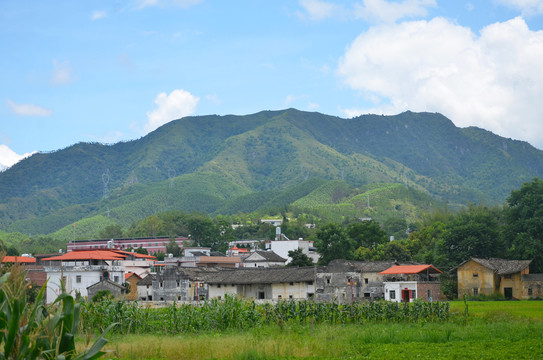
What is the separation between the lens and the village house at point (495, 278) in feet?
191

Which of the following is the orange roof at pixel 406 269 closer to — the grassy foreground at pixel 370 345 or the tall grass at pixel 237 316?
the tall grass at pixel 237 316

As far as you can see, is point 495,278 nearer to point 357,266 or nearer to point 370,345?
point 357,266

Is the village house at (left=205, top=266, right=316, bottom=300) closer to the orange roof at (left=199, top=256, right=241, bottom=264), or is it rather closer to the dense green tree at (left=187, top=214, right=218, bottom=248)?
the orange roof at (left=199, top=256, right=241, bottom=264)

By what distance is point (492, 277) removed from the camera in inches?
2361

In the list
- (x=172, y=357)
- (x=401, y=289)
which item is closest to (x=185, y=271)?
(x=401, y=289)

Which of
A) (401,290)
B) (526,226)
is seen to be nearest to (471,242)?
(526,226)

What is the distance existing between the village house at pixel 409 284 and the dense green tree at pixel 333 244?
2178cm

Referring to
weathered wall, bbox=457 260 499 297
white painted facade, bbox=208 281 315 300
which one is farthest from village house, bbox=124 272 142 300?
weathered wall, bbox=457 260 499 297

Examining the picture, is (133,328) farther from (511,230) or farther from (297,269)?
(511,230)

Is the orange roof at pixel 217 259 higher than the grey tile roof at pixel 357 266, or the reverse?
the orange roof at pixel 217 259

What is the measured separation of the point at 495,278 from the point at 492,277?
1.61 feet

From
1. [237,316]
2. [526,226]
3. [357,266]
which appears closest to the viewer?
[237,316]

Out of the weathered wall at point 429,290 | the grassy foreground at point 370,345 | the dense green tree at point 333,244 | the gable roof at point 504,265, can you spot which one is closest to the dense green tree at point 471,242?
the gable roof at point 504,265

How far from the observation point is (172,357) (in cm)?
2239
